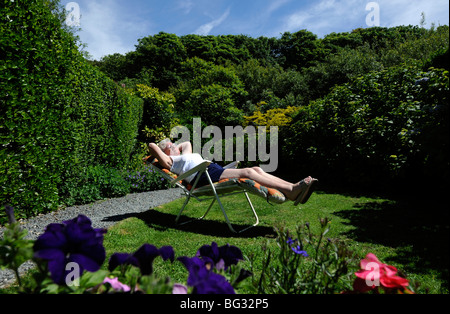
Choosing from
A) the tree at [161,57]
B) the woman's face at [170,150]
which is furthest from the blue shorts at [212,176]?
the tree at [161,57]

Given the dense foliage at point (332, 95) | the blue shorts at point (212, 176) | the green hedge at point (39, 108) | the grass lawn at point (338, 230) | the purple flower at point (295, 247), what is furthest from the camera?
the dense foliage at point (332, 95)

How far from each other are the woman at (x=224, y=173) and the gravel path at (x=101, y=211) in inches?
41.0

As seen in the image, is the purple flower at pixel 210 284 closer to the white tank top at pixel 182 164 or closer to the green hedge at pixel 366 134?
the white tank top at pixel 182 164

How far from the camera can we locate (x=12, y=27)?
11.8 ft

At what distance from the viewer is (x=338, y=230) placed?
3.57 meters

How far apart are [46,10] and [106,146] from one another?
2871mm

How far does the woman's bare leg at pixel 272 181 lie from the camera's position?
135 inches

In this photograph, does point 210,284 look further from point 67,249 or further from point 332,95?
point 332,95

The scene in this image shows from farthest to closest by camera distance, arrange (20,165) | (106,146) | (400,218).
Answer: (106,146)
(400,218)
(20,165)

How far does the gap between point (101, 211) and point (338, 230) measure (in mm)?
3584

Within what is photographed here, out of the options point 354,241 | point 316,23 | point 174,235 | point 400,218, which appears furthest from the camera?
point 400,218
